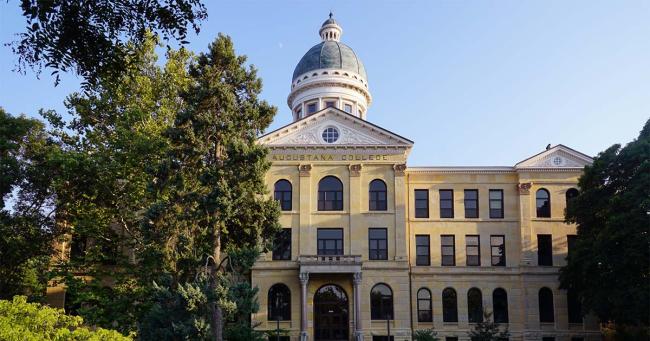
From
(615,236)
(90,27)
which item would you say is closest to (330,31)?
(615,236)

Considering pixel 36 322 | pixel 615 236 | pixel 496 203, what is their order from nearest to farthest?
pixel 36 322, pixel 615 236, pixel 496 203

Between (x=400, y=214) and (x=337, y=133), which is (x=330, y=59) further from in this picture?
(x=400, y=214)

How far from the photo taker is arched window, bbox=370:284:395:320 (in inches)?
1676

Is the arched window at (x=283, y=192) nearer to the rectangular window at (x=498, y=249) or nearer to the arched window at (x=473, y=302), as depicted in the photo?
the arched window at (x=473, y=302)

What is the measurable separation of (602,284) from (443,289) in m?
10.8

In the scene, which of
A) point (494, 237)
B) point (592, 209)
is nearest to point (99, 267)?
point (494, 237)

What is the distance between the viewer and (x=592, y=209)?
38531 mm

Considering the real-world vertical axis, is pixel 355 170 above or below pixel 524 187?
above

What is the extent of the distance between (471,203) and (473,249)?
311cm

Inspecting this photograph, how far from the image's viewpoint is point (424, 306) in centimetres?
4428

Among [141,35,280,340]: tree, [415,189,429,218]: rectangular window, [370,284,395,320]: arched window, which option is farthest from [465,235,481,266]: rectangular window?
[141,35,280,340]: tree

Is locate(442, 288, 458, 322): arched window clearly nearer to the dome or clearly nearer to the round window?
the round window

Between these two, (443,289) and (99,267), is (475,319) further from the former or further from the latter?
(99,267)

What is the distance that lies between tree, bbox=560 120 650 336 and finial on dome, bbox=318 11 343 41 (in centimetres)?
2936
